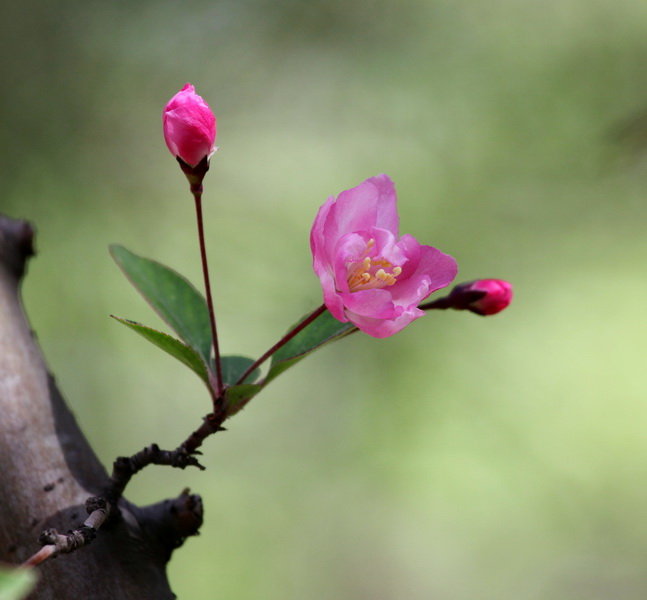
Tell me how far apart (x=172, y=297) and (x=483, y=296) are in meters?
0.34

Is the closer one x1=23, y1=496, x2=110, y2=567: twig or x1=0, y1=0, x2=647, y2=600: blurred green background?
x1=23, y1=496, x2=110, y2=567: twig

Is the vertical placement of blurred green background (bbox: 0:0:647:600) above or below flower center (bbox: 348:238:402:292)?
above

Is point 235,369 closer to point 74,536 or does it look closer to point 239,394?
point 239,394

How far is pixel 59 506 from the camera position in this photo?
2.40ft

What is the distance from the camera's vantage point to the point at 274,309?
2732 millimetres

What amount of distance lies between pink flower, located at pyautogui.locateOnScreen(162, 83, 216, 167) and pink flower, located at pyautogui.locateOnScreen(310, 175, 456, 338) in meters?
0.14

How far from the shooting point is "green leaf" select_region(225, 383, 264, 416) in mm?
694

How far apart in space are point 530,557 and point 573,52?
191 cm

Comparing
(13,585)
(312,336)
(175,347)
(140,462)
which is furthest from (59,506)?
(13,585)

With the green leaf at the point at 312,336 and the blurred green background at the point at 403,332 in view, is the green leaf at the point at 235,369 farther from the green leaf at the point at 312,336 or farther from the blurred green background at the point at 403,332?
the blurred green background at the point at 403,332

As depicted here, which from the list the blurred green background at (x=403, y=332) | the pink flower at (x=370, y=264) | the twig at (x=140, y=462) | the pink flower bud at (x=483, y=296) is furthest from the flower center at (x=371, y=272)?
the blurred green background at (x=403, y=332)

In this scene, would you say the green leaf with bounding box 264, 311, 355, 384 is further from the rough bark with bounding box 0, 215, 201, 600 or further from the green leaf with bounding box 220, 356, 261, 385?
the rough bark with bounding box 0, 215, 201, 600

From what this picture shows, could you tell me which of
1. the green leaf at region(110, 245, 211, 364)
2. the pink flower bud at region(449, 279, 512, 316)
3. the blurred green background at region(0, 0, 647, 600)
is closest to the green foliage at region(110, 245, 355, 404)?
the green leaf at region(110, 245, 211, 364)

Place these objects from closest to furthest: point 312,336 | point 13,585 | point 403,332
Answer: point 13,585 → point 312,336 → point 403,332
